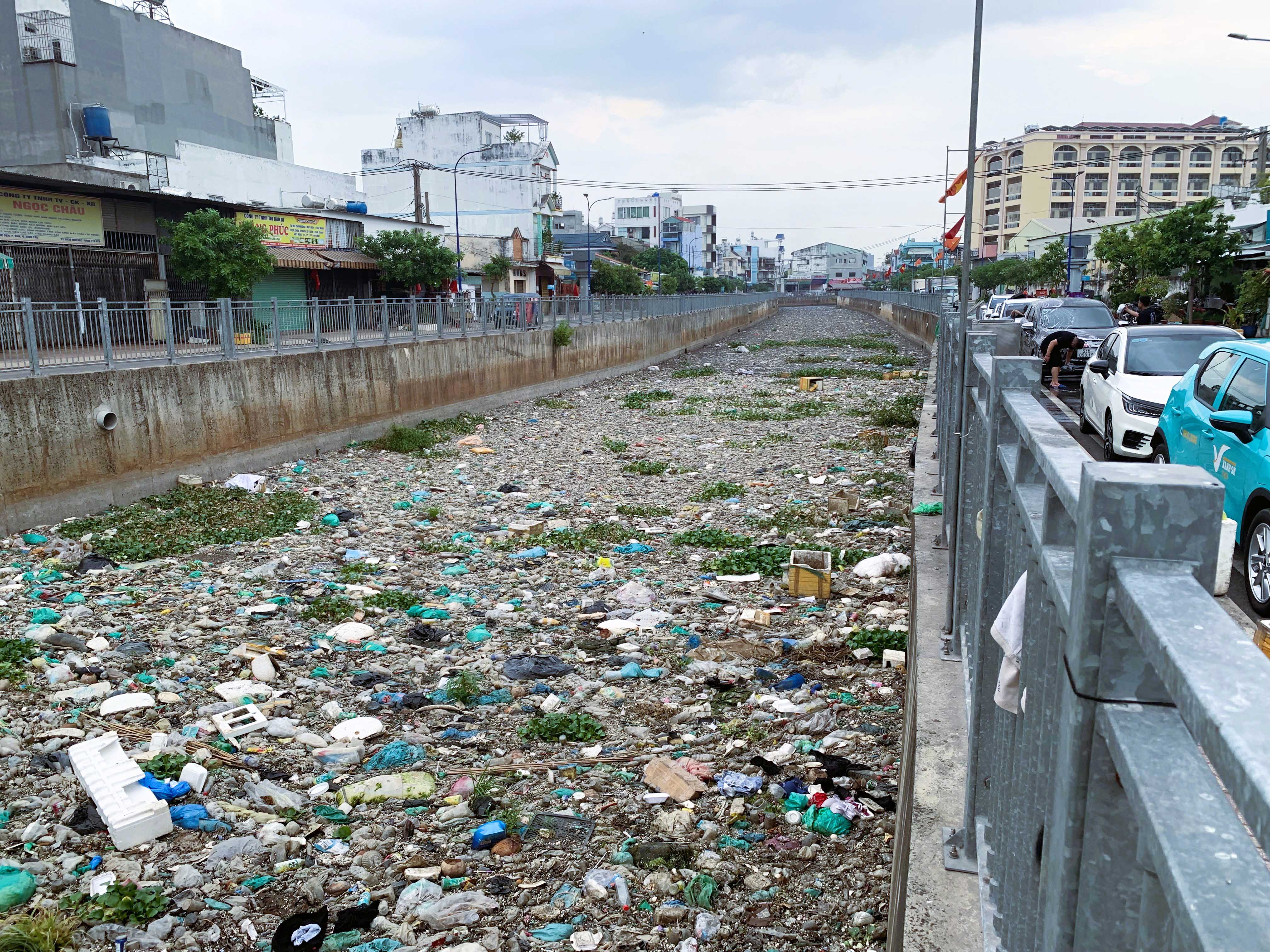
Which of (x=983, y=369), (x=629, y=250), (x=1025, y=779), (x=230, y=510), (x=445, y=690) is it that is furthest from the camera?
(x=629, y=250)

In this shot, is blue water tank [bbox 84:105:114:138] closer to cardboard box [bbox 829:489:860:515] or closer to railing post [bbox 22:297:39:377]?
railing post [bbox 22:297:39:377]

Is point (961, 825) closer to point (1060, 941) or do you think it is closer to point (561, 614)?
point (1060, 941)

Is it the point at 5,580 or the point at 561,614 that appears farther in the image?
the point at 5,580

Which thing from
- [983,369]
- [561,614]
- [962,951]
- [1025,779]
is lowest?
[561,614]

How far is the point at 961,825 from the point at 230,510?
9.77 metres

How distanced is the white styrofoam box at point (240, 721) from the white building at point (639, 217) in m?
137

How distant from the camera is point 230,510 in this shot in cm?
1098

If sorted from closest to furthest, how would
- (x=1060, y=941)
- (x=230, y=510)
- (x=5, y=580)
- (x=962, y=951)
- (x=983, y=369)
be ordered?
(x=1060, y=941)
(x=962, y=951)
(x=983, y=369)
(x=5, y=580)
(x=230, y=510)

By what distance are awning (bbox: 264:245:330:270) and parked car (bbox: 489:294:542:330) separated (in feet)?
31.7

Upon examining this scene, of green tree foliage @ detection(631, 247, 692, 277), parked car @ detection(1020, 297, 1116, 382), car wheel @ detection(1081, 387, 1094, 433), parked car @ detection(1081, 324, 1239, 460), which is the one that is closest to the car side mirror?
parked car @ detection(1081, 324, 1239, 460)

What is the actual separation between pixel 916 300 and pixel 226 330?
41.5 metres

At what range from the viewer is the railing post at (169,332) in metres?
12.2

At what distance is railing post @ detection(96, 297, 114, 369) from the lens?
11523mm

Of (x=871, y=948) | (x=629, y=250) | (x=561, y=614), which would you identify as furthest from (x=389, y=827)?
(x=629, y=250)
